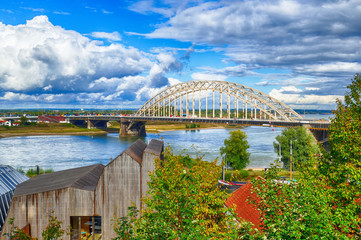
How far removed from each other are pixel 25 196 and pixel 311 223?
1464cm

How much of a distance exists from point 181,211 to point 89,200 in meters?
9.64

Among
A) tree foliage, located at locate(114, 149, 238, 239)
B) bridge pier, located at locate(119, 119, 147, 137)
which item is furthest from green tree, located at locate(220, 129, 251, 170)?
bridge pier, located at locate(119, 119, 147, 137)

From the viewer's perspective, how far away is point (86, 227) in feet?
57.2

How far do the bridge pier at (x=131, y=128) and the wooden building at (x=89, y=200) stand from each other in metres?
96.1

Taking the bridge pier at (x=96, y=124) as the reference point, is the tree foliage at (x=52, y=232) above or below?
below

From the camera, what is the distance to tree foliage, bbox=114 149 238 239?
7.52 meters

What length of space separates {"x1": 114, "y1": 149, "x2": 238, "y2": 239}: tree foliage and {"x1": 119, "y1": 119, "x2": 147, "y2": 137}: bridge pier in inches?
4015

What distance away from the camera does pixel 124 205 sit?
17.9 metres

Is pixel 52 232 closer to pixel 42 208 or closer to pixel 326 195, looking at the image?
pixel 42 208

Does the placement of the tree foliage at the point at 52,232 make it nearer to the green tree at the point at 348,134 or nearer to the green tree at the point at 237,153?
the green tree at the point at 348,134

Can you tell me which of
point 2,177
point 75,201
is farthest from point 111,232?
point 2,177

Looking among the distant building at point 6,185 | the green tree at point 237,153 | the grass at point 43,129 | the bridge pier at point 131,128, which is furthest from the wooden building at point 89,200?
the grass at point 43,129

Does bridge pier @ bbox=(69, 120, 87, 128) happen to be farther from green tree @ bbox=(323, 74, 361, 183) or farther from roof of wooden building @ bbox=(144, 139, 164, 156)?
green tree @ bbox=(323, 74, 361, 183)

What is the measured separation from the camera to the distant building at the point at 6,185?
19.7 meters
